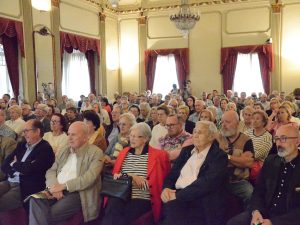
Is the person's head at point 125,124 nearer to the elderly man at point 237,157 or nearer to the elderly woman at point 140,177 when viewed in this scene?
the elderly woman at point 140,177

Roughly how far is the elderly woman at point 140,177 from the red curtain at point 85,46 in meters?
6.80

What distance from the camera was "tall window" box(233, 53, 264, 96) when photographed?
34.9 ft

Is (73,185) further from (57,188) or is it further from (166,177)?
(166,177)

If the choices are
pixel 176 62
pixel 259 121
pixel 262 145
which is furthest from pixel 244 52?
pixel 262 145

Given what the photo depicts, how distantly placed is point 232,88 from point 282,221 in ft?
29.6

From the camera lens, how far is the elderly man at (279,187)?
2.21 meters

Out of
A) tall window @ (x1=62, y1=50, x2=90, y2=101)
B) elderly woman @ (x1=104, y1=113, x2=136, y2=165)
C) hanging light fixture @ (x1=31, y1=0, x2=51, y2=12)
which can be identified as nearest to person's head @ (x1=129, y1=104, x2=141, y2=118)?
elderly woman @ (x1=104, y1=113, x2=136, y2=165)

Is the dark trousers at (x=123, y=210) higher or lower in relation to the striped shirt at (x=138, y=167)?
lower

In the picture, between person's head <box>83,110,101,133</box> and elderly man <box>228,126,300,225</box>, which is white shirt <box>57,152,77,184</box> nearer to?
person's head <box>83,110,101,133</box>

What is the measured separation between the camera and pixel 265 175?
2389 mm

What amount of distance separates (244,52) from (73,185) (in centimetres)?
895

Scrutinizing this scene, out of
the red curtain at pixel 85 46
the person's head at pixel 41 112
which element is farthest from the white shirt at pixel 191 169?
the red curtain at pixel 85 46

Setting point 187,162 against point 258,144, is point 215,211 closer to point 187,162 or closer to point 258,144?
point 187,162

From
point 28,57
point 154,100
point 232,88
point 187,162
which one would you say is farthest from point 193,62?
point 187,162
